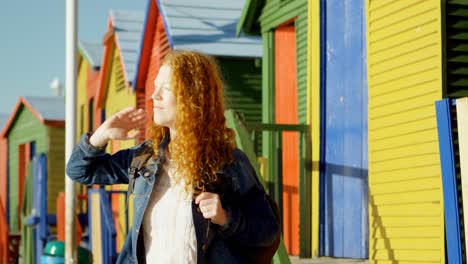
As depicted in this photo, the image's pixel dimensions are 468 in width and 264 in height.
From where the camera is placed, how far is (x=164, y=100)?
3865mm

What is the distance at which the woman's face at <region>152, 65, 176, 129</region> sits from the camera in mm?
3855

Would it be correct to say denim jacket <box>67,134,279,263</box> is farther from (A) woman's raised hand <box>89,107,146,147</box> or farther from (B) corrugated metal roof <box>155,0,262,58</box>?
(B) corrugated metal roof <box>155,0,262,58</box>

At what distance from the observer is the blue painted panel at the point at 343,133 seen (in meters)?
10.1

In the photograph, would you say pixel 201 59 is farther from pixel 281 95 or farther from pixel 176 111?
pixel 281 95

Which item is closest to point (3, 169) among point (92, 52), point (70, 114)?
point (92, 52)

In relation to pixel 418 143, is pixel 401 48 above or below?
above

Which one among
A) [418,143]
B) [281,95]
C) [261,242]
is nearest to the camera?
[261,242]

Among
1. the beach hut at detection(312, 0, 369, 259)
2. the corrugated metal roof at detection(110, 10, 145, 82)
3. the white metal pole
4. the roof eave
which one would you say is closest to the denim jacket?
the beach hut at detection(312, 0, 369, 259)

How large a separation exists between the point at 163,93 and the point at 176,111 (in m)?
0.09

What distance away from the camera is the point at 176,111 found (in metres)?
3.85

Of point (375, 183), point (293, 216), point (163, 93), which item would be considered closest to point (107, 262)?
point (293, 216)

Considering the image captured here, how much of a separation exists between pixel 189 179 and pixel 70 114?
30.0ft

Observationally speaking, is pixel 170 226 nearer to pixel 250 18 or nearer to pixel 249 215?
pixel 249 215

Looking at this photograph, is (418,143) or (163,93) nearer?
(163,93)
